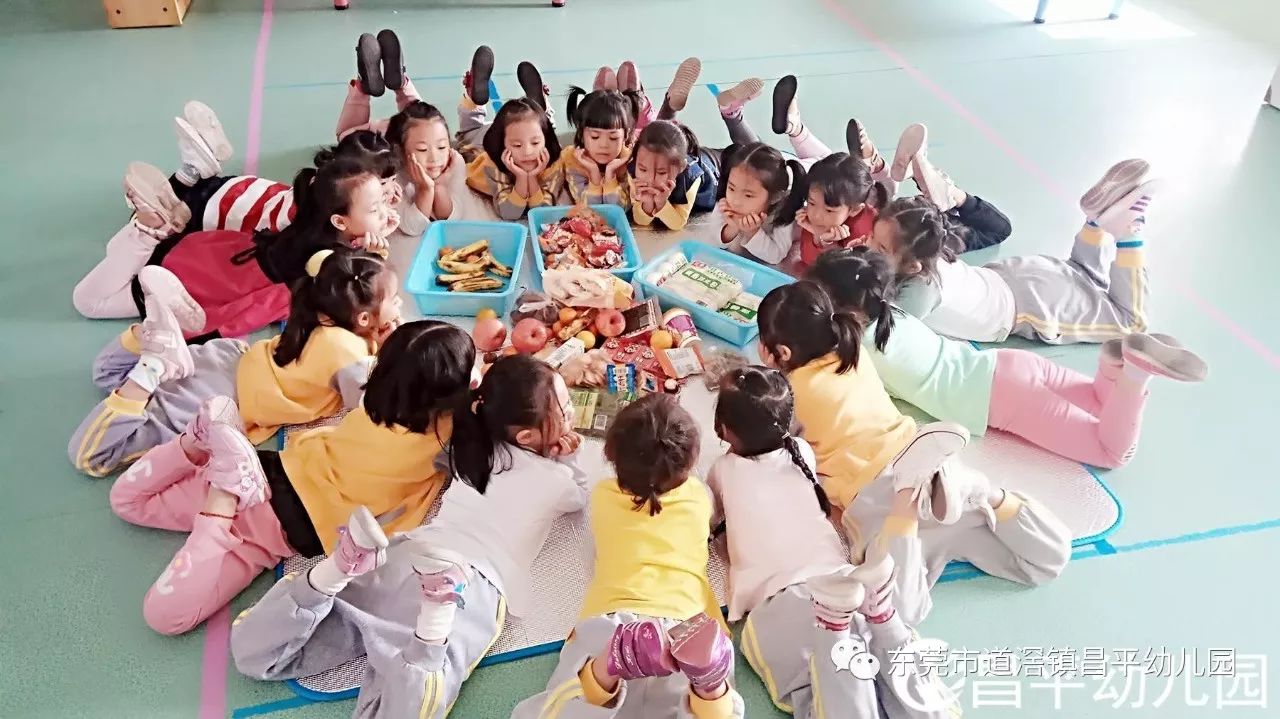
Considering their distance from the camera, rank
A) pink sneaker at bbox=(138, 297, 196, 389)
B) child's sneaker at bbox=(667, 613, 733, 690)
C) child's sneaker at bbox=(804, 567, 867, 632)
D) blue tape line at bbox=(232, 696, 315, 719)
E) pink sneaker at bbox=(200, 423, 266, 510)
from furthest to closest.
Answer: pink sneaker at bbox=(138, 297, 196, 389), pink sneaker at bbox=(200, 423, 266, 510), blue tape line at bbox=(232, 696, 315, 719), child's sneaker at bbox=(804, 567, 867, 632), child's sneaker at bbox=(667, 613, 733, 690)

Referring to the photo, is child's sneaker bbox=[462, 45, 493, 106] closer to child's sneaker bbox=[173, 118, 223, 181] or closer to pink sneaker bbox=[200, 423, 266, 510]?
child's sneaker bbox=[173, 118, 223, 181]

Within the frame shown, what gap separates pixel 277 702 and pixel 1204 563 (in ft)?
6.60

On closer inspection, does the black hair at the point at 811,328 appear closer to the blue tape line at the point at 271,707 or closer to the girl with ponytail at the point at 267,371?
the girl with ponytail at the point at 267,371

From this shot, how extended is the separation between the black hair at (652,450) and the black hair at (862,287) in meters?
0.66

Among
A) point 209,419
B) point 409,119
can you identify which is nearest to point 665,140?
point 409,119

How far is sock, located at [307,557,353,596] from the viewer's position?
1.59 metres

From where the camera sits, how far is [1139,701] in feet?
5.84

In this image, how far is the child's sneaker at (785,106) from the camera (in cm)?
290

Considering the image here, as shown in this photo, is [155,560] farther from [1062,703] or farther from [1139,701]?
[1139,701]

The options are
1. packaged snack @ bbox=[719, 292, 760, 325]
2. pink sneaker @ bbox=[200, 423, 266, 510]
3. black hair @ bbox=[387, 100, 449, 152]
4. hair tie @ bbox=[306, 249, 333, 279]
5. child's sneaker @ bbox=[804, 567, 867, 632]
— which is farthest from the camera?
black hair @ bbox=[387, 100, 449, 152]

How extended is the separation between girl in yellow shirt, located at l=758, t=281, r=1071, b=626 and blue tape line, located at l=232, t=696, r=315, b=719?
3.71 feet

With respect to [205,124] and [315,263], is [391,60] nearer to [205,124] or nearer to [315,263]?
[205,124]

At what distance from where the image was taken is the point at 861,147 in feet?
9.52

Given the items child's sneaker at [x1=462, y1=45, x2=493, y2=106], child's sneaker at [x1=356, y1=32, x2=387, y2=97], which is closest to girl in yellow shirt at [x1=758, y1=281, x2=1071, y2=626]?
child's sneaker at [x1=462, y1=45, x2=493, y2=106]
